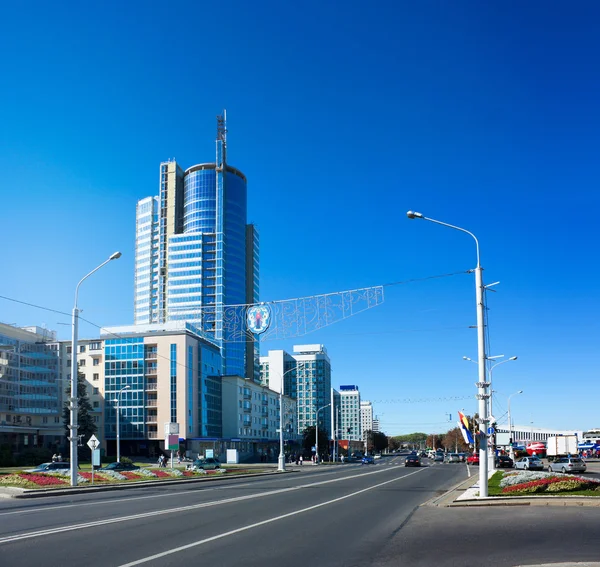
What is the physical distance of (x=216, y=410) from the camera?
355 feet

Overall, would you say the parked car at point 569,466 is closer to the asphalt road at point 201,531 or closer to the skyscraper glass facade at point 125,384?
the asphalt road at point 201,531

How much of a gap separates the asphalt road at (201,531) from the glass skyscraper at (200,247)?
145992 mm

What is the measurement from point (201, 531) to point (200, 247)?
523 ft

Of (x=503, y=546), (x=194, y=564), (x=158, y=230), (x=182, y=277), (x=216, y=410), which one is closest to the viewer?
(x=194, y=564)

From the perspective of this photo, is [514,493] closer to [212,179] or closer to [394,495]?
[394,495]

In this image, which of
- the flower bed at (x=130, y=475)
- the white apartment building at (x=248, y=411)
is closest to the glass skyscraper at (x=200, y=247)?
the white apartment building at (x=248, y=411)

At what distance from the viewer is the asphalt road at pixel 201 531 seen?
11350 mm

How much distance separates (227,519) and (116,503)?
288 inches

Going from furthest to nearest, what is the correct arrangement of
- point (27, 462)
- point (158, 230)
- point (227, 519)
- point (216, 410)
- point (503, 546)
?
point (158, 230) → point (216, 410) → point (27, 462) → point (227, 519) → point (503, 546)

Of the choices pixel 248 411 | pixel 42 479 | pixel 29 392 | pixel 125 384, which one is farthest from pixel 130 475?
pixel 248 411

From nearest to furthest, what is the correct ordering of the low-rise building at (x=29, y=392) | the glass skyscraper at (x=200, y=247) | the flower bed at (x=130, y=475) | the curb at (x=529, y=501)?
the curb at (x=529, y=501) < the flower bed at (x=130, y=475) < the low-rise building at (x=29, y=392) < the glass skyscraper at (x=200, y=247)

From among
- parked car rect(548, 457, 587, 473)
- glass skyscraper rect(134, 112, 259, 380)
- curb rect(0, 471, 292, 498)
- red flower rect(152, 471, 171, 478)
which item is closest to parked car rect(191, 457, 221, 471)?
red flower rect(152, 471, 171, 478)

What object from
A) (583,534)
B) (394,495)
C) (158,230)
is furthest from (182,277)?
(583,534)

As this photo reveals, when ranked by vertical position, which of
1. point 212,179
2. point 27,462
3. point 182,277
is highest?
point 212,179
